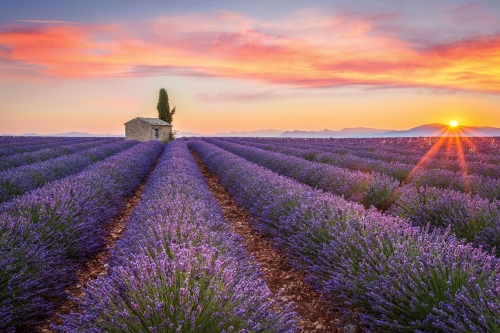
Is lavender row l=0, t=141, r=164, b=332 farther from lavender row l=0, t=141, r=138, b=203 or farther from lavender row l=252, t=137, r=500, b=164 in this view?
lavender row l=252, t=137, r=500, b=164

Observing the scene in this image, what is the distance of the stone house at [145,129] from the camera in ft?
123

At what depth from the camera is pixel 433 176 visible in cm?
751

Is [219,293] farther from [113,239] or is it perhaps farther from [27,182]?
[27,182]

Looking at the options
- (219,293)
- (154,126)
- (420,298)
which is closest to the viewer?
(219,293)

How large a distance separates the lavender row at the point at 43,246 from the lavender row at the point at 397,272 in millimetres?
2323

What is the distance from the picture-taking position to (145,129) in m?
37.7

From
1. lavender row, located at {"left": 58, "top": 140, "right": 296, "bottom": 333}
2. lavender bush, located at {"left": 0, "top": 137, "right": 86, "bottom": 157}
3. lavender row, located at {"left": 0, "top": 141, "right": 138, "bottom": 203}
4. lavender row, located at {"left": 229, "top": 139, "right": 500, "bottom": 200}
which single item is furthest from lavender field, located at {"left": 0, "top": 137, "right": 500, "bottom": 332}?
lavender bush, located at {"left": 0, "top": 137, "right": 86, "bottom": 157}

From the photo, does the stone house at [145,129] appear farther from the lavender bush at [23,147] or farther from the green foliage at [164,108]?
the lavender bush at [23,147]

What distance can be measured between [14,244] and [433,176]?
7.35 m

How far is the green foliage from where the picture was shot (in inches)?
1854

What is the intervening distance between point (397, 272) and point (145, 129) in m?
37.5

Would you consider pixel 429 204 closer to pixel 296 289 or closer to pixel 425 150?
pixel 296 289

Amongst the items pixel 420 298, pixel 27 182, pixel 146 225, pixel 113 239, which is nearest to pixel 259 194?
pixel 113 239

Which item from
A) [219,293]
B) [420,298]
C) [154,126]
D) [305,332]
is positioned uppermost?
[154,126]
